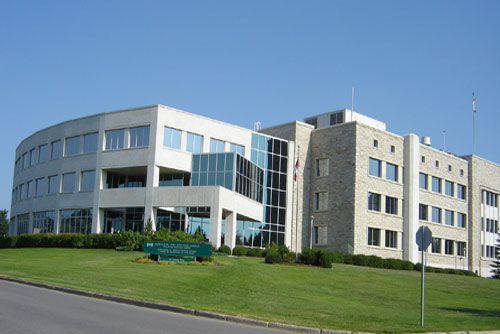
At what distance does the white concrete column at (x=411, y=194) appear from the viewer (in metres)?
54.4

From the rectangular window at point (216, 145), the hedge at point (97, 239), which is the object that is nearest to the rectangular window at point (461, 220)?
the rectangular window at point (216, 145)

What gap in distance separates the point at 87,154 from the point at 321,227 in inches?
884

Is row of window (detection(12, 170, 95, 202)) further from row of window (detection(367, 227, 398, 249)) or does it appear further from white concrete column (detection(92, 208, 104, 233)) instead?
row of window (detection(367, 227, 398, 249))

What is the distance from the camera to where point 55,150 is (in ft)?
174

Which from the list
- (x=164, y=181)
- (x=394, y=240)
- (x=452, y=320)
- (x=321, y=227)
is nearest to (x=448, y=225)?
(x=394, y=240)

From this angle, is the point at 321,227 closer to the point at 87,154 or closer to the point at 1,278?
the point at 87,154

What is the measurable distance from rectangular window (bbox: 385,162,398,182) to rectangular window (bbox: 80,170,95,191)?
2725 centimetres

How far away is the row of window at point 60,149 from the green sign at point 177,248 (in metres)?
20.0

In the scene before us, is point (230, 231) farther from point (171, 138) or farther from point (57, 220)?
point (57, 220)

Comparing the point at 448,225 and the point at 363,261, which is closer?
the point at 363,261

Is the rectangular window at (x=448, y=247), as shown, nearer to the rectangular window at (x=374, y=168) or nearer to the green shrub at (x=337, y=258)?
the rectangular window at (x=374, y=168)

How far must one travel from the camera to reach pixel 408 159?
5606 cm

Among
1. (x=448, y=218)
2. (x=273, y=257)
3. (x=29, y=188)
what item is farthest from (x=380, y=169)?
(x=29, y=188)

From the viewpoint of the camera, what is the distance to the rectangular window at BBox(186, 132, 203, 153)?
1848 inches
